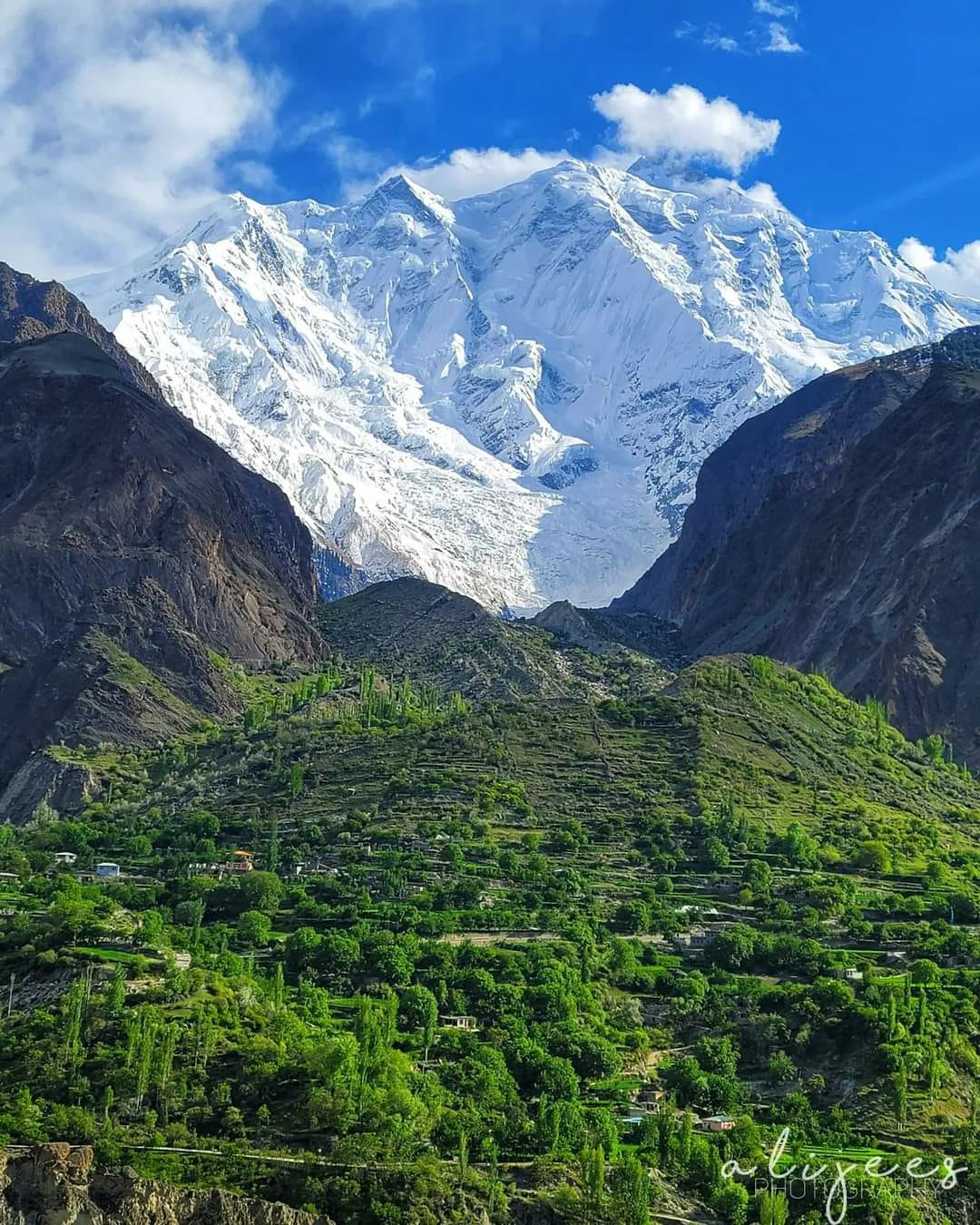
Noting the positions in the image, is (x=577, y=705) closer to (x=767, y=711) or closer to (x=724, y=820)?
(x=767, y=711)

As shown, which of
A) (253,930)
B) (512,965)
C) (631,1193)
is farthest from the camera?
(253,930)

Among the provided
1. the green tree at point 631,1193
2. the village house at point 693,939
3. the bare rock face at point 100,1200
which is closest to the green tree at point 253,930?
the village house at point 693,939

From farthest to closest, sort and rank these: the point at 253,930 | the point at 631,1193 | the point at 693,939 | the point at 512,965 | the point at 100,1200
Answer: the point at 693,939, the point at 253,930, the point at 512,965, the point at 631,1193, the point at 100,1200

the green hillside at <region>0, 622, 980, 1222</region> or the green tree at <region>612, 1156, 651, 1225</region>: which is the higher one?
the green hillside at <region>0, 622, 980, 1222</region>

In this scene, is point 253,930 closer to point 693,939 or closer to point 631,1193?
point 693,939

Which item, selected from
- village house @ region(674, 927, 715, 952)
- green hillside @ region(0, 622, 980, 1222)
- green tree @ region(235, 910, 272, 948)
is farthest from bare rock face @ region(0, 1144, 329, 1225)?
village house @ region(674, 927, 715, 952)

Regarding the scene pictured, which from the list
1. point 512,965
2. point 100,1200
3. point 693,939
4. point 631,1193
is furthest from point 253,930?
point 100,1200

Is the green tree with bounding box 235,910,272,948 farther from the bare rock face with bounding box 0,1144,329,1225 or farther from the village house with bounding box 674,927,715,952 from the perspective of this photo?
the bare rock face with bounding box 0,1144,329,1225

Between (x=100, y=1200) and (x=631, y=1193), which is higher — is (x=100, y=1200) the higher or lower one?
the lower one

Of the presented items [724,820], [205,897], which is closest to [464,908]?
[205,897]
